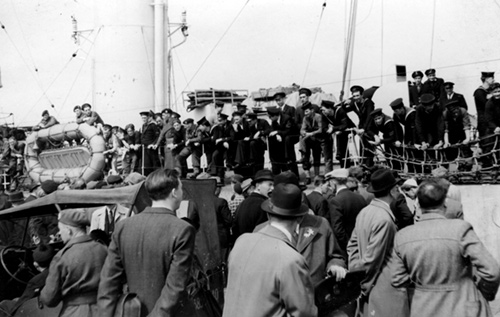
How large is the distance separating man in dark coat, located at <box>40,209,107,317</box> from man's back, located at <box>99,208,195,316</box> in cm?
26

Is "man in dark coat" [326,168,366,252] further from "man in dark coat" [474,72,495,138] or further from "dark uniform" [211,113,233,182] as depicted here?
"dark uniform" [211,113,233,182]

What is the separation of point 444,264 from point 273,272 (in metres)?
1.56

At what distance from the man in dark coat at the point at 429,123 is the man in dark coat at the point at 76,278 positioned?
26.9 ft

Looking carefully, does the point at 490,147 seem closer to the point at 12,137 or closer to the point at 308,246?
the point at 308,246

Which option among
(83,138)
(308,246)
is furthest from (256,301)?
(83,138)

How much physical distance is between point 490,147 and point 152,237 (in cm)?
859

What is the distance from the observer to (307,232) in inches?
207

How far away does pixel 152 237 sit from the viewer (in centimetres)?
466

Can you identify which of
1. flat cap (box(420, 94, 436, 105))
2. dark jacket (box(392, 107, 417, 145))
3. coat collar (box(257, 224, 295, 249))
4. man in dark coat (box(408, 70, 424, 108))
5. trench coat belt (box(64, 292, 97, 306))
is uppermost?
man in dark coat (box(408, 70, 424, 108))

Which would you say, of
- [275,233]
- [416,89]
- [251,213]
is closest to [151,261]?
[275,233]

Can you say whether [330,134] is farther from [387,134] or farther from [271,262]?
[271,262]

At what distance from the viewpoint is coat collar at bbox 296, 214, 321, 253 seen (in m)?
5.24

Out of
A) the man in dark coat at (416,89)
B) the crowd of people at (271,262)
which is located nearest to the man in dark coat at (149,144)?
the man in dark coat at (416,89)

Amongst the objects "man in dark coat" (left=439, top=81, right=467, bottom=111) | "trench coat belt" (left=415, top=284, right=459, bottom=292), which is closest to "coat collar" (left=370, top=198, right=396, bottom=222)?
"trench coat belt" (left=415, top=284, right=459, bottom=292)
